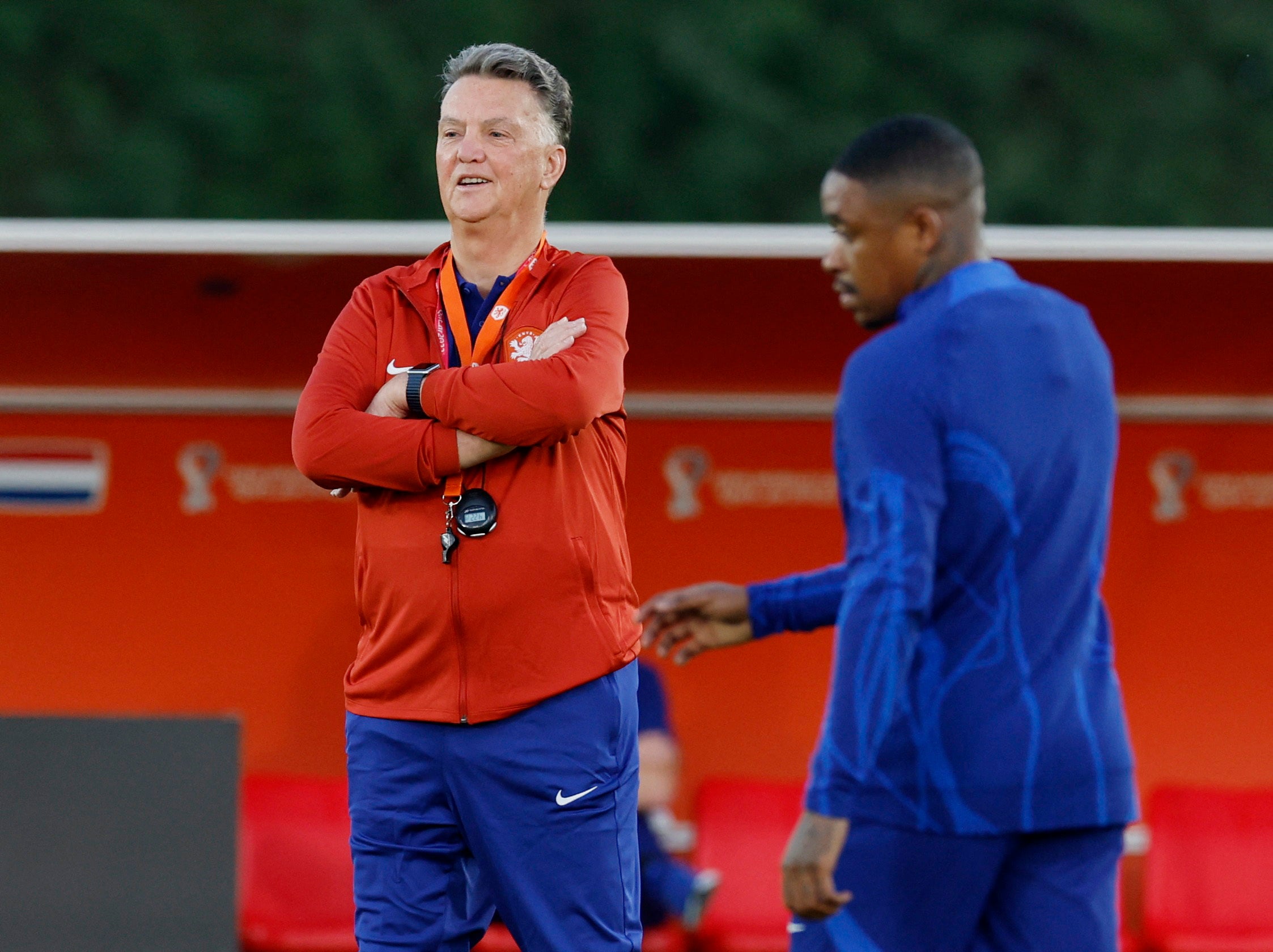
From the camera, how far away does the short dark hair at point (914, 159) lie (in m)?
2.46

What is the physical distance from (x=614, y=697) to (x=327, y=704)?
2846 millimetres

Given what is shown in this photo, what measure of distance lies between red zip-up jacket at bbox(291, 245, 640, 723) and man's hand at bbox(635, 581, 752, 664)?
0.12 metres

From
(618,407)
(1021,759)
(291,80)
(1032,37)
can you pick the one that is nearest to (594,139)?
(291,80)

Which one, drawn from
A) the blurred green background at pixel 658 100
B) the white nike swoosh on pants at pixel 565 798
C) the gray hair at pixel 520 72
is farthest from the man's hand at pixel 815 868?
the blurred green background at pixel 658 100

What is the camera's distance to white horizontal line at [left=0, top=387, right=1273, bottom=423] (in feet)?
17.5

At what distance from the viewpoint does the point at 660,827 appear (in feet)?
16.5

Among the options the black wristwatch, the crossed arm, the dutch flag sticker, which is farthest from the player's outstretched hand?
the dutch flag sticker

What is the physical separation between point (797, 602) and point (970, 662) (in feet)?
1.37

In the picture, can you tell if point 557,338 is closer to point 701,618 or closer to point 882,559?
point 701,618

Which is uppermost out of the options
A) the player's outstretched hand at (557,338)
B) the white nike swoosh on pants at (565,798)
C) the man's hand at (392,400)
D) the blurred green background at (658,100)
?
the blurred green background at (658,100)

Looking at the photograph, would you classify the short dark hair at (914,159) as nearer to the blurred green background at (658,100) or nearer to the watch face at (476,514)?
the watch face at (476,514)

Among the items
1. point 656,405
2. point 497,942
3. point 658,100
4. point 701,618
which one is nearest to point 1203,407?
point 656,405

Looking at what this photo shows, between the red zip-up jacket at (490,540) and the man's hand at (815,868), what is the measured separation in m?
0.60

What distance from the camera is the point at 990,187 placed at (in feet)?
35.7
